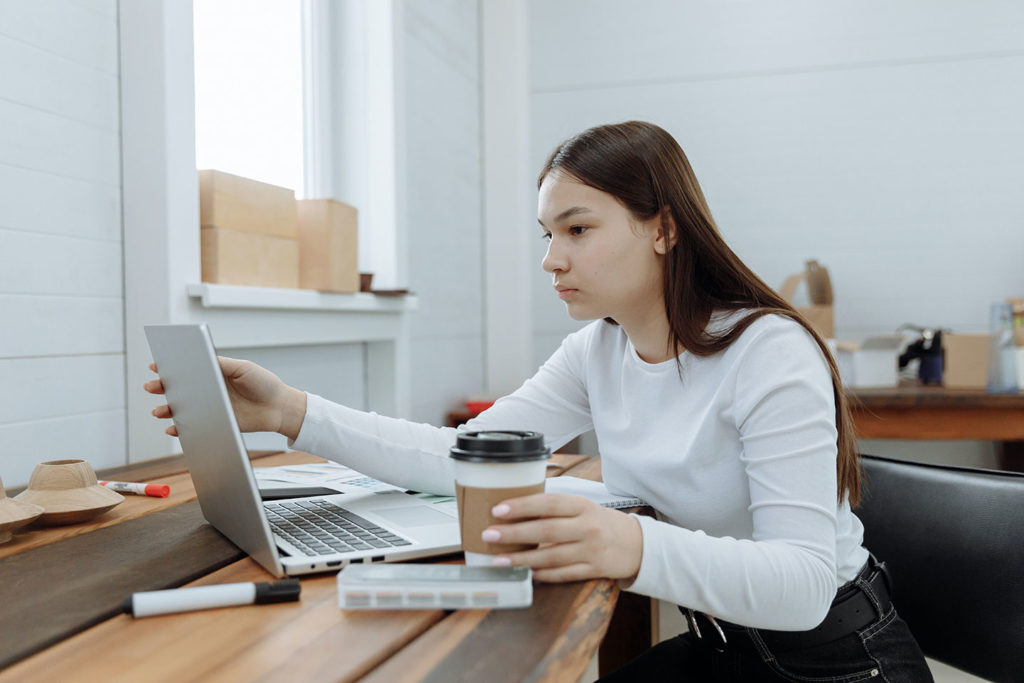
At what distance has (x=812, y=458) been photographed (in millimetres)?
827

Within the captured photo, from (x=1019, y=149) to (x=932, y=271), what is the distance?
20.2 inches

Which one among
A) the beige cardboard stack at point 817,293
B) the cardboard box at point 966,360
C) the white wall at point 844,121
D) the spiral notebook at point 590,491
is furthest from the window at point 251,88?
the cardboard box at point 966,360

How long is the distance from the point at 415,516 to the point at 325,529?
0.11m

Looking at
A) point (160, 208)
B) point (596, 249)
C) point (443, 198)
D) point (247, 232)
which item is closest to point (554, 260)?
point (596, 249)

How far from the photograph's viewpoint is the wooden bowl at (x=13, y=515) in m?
0.83

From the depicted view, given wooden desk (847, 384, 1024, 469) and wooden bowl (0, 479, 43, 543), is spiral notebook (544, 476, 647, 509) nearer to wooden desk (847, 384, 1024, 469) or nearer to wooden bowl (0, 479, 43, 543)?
wooden bowl (0, 479, 43, 543)

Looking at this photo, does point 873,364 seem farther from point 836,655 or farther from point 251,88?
point 251,88

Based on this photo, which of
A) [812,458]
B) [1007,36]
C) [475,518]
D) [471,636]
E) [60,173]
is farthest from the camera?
[1007,36]

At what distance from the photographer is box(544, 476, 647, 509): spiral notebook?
1.02 metres

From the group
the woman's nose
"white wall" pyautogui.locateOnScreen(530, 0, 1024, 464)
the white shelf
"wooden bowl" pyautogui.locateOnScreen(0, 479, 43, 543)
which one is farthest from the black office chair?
"white wall" pyautogui.locateOnScreen(530, 0, 1024, 464)

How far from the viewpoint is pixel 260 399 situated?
99 centimetres

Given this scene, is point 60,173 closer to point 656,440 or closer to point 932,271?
point 656,440

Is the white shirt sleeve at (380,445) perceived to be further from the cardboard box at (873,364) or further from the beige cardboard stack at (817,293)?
the beige cardboard stack at (817,293)

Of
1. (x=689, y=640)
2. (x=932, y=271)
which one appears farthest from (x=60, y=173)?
(x=932, y=271)
